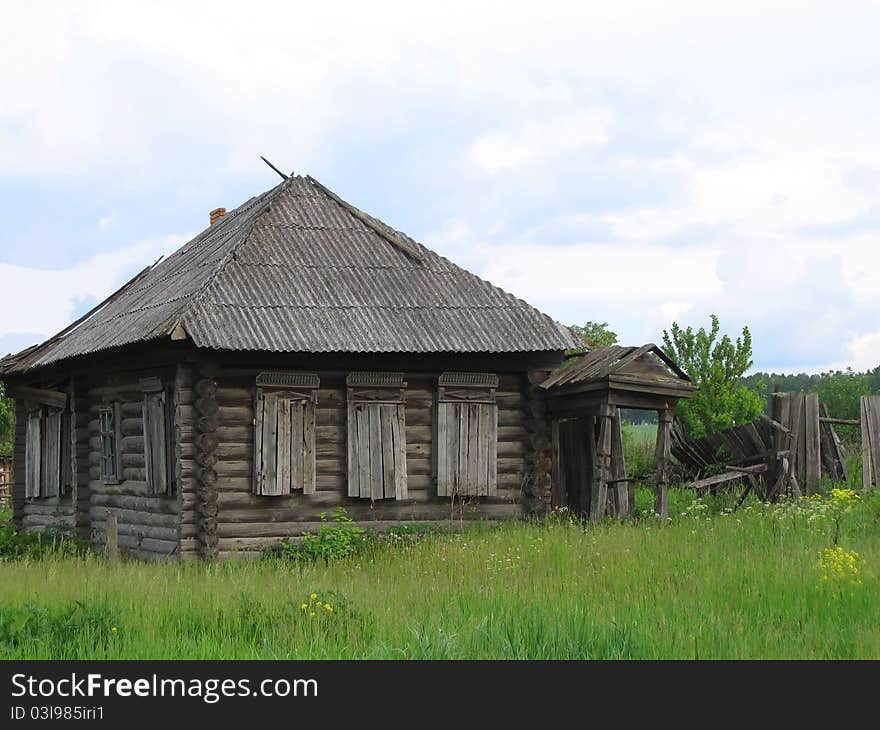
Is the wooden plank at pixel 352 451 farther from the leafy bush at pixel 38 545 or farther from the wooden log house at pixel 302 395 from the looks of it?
the leafy bush at pixel 38 545

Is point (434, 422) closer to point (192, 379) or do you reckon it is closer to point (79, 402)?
point (192, 379)

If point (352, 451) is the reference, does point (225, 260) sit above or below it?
above

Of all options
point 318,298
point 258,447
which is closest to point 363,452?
point 258,447

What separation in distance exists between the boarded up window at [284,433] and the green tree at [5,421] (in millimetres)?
21621

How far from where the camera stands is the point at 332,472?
16.0 meters

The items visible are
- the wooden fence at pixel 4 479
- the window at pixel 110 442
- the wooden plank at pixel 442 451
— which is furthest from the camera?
the wooden fence at pixel 4 479

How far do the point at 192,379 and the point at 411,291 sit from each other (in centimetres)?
381

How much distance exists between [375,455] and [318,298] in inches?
97.0

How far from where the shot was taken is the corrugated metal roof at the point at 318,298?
15531 mm

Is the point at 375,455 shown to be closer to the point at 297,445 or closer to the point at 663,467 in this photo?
the point at 297,445

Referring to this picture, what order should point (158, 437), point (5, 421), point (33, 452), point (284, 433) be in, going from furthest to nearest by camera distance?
point (5, 421) → point (33, 452) → point (158, 437) → point (284, 433)

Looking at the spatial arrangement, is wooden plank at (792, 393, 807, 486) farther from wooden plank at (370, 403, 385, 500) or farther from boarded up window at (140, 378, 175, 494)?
boarded up window at (140, 378, 175, 494)

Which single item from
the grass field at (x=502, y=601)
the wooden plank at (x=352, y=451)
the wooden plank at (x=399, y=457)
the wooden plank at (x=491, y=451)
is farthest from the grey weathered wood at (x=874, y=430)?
the wooden plank at (x=352, y=451)
